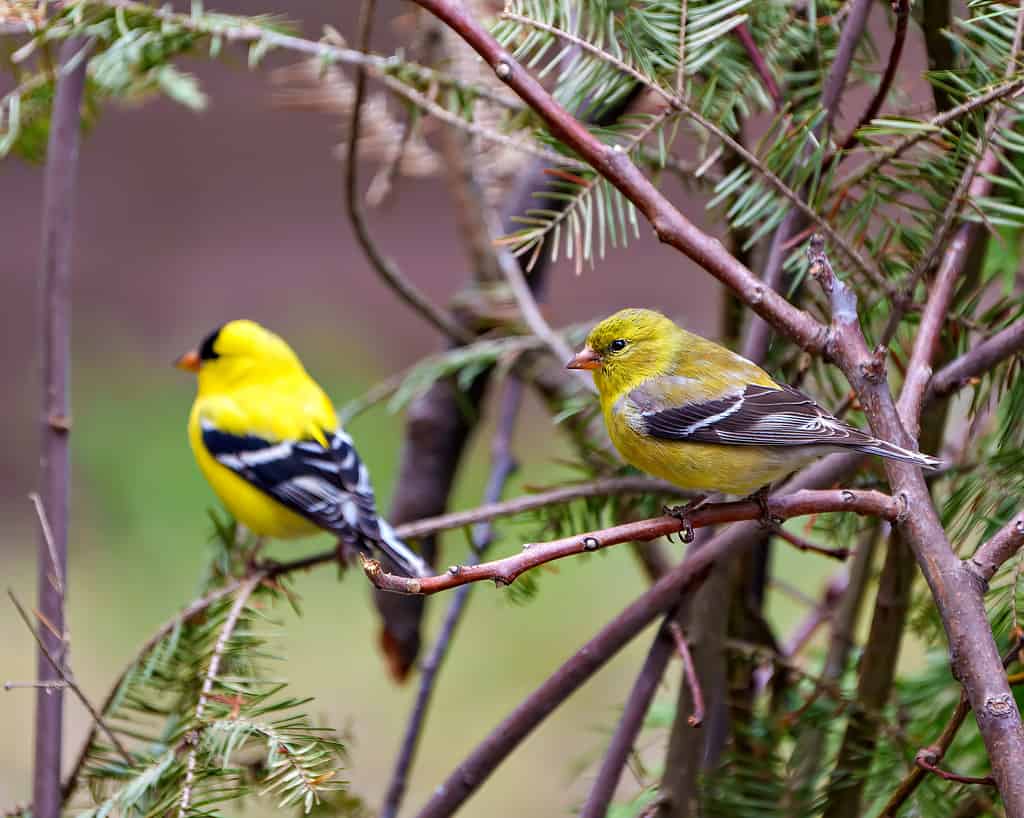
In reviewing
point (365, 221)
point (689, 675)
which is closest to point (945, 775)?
point (689, 675)

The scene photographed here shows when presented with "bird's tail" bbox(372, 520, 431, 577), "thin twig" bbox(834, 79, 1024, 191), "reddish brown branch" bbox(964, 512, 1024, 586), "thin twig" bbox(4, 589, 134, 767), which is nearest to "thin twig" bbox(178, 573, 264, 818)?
"thin twig" bbox(4, 589, 134, 767)

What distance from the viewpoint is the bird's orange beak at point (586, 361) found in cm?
133

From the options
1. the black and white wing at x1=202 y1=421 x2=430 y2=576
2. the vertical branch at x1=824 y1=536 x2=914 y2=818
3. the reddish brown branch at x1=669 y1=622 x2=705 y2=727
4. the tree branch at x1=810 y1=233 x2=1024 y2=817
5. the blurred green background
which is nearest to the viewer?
the tree branch at x1=810 y1=233 x2=1024 y2=817

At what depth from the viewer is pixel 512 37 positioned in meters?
0.94

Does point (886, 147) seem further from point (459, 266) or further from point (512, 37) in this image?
point (459, 266)

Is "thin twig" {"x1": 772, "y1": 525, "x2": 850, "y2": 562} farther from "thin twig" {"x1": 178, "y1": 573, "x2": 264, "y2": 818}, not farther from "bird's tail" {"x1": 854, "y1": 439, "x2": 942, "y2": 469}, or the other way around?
"thin twig" {"x1": 178, "y1": 573, "x2": 264, "y2": 818}

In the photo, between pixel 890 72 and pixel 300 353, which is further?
pixel 300 353

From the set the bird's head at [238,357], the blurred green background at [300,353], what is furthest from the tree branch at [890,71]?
the blurred green background at [300,353]

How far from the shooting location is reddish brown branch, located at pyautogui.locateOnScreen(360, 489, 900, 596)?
64 cm

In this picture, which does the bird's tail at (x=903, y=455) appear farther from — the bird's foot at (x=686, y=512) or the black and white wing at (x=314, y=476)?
the black and white wing at (x=314, y=476)

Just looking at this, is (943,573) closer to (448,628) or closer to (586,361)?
(586,361)

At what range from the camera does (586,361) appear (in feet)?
4.42

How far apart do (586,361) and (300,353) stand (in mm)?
3951

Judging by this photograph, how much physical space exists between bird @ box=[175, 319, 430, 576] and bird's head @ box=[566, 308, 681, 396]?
0.46 metres
